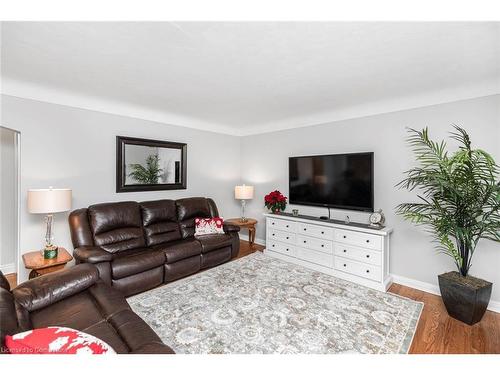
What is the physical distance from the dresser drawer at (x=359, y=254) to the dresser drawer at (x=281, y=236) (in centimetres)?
73

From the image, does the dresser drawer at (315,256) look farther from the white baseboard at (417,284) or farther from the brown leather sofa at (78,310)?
the brown leather sofa at (78,310)

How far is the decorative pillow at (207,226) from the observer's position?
368 cm

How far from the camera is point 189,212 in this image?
151 inches

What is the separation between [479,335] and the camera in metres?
2.03

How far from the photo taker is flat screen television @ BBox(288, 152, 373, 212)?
325cm

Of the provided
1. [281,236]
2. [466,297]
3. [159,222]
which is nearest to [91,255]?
[159,222]

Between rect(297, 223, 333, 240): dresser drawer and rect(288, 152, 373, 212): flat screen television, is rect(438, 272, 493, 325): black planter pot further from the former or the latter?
rect(297, 223, 333, 240): dresser drawer

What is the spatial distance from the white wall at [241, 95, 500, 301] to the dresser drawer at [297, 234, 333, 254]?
56cm

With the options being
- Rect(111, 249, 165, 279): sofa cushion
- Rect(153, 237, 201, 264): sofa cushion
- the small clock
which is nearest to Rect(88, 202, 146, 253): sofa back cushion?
Rect(111, 249, 165, 279): sofa cushion

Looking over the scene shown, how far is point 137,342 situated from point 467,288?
2.80 meters

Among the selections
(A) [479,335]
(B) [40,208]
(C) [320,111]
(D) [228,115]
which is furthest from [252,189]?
(A) [479,335]

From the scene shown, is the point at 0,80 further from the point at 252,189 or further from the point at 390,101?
the point at 390,101

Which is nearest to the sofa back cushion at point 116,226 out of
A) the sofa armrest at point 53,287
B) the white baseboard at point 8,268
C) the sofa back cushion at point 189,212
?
the sofa back cushion at point 189,212

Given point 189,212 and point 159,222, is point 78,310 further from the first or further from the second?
point 189,212
